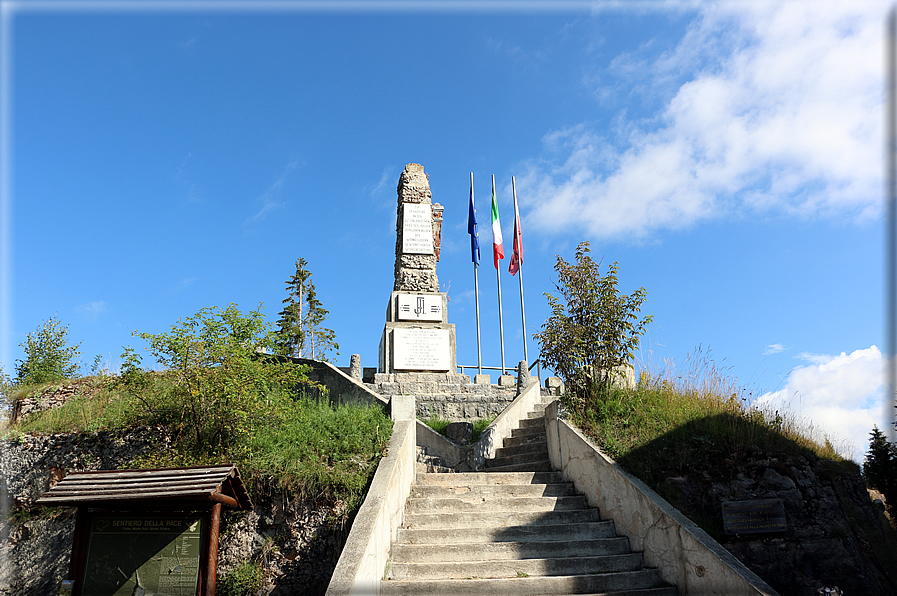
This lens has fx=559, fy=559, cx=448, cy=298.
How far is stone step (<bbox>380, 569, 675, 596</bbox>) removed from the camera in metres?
5.55

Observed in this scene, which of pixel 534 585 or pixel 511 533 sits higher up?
pixel 511 533

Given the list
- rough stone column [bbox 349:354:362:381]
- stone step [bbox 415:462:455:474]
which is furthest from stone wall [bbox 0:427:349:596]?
rough stone column [bbox 349:354:362:381]

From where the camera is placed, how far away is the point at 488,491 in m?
7.78

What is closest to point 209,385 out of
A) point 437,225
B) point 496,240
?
point 437,225

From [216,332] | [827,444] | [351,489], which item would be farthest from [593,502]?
[216,332]

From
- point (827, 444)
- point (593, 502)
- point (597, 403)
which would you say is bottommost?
point (593, 502)

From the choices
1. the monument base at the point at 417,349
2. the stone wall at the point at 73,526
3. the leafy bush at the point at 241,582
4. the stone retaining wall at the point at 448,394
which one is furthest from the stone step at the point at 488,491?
the monument base at the point at 417,349

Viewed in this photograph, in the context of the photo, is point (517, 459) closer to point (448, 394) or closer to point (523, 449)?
point (523, 449)

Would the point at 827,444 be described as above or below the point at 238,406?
below

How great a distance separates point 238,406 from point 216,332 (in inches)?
45.6

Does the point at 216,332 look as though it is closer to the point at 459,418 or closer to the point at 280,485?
the point at 280,485

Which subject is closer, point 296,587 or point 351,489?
point 296,587

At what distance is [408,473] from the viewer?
25.4 feet

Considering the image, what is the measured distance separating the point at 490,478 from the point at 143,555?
178 inches
